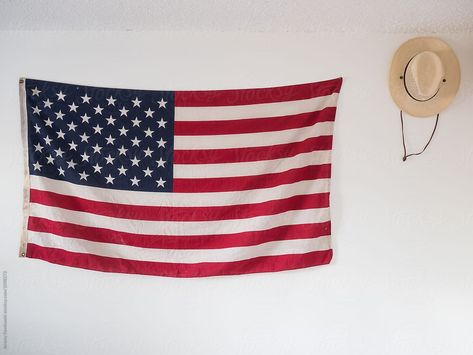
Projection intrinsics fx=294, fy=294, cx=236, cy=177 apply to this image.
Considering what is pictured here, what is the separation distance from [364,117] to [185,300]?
4.01 ft

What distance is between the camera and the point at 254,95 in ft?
4.45

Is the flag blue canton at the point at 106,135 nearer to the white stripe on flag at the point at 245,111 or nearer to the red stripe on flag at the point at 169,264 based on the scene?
the white stripe on flag at the point at 245,111

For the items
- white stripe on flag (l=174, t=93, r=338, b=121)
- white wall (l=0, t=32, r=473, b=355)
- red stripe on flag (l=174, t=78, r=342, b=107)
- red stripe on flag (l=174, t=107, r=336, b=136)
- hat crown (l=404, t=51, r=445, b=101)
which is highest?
hat crown (l=404, t=51, r=445, b=101)

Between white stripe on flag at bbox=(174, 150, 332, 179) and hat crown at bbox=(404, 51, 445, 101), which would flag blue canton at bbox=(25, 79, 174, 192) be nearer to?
white stripe on flag at bbox=(174, 150, 332, 179)

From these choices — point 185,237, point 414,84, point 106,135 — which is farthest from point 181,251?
point 414,84

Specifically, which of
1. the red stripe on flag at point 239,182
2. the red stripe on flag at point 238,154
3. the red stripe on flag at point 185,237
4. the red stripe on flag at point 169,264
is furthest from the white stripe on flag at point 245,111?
the red stripe on flag at point 169,264

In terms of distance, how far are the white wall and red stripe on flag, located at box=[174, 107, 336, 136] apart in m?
0.24

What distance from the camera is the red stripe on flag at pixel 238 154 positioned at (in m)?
1.34

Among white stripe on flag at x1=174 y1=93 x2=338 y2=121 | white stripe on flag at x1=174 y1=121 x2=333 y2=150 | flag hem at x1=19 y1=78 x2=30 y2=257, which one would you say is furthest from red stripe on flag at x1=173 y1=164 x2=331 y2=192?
flag hem at x1=19 y1=78 x2=30 y2=257

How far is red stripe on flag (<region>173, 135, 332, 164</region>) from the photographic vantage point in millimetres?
1344

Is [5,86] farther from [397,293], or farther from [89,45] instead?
[397,293]

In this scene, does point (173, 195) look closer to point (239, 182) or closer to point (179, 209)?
point (179, 209)

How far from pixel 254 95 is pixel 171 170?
515 mm

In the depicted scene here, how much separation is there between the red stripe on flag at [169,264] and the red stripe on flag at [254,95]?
2.39 feet
